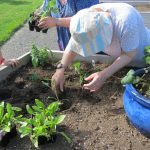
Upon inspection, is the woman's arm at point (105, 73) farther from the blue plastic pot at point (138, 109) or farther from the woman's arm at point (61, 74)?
the woman's arm at point (61, 74)

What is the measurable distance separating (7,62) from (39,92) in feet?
1.62

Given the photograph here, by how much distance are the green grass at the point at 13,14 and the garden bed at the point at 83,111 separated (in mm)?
2942

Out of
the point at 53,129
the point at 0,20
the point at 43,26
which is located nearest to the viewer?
the point at 53,129

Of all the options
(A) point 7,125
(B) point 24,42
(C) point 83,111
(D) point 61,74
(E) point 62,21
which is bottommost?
(B) point 24,42

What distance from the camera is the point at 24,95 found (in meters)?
2.62

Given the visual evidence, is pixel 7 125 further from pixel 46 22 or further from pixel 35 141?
pixel 46 22

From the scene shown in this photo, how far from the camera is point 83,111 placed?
2.34 m

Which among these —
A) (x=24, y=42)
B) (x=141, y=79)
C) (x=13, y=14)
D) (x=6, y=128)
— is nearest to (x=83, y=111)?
(x=141, y=79)

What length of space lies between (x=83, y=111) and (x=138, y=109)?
0.52 meters

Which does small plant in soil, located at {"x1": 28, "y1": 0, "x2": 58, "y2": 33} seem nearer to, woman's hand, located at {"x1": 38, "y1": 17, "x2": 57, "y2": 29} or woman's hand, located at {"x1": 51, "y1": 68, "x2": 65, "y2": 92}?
woman's hand, located at {"x1": 38, "y1": 17, "x2": 57, "y2": 29}

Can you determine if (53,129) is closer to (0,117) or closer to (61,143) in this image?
(61,143)

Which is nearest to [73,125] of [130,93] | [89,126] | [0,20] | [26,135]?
[89,126]

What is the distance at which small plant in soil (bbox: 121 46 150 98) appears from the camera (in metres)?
2.04

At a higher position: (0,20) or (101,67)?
(101,67)
